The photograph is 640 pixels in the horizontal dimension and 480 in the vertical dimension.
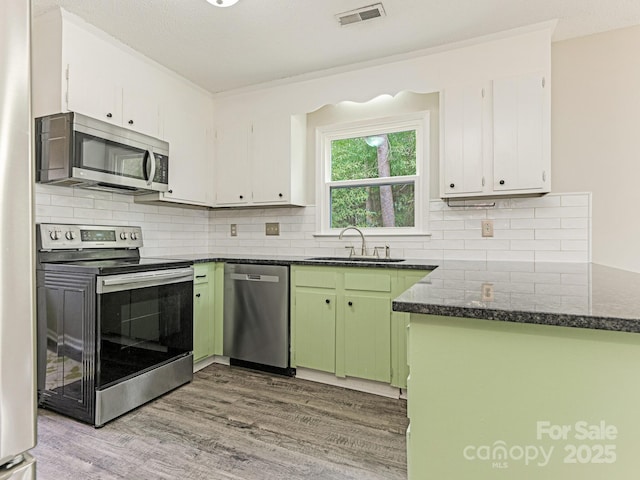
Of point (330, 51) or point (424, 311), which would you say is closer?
point (424, 311)

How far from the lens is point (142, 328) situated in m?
2.27

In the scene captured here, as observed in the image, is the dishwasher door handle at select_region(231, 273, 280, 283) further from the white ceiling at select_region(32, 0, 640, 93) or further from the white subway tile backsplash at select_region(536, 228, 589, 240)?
the white subway tile backsplash at select_region(536, 228, 589, 240)

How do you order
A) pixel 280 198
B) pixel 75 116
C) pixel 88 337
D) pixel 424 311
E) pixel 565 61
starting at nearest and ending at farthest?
pixel 424 311 → pixel 88 337 → pixel 75 116 → pixel 565 61 → pixel 280 198

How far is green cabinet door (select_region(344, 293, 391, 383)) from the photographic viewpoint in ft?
8.11

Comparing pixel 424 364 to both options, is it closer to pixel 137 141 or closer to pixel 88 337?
pixel 88 337

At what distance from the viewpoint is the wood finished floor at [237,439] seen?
5.41 ft

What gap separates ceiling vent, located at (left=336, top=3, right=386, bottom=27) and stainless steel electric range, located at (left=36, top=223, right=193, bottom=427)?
2.00m

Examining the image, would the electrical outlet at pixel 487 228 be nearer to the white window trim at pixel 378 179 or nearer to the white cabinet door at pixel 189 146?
the white window trim at pixel 378 179

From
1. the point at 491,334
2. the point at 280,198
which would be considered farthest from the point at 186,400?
the point at 491,334

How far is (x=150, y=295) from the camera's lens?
2322mm

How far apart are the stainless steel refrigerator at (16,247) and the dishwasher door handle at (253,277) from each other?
7.77ft

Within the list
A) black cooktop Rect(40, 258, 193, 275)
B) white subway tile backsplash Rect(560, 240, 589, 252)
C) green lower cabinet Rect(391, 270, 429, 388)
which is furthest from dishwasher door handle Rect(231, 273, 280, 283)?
white subway tile backsplash Rect(560, 240, 589, 252)

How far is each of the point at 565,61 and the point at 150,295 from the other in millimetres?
3345

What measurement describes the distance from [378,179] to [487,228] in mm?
993
